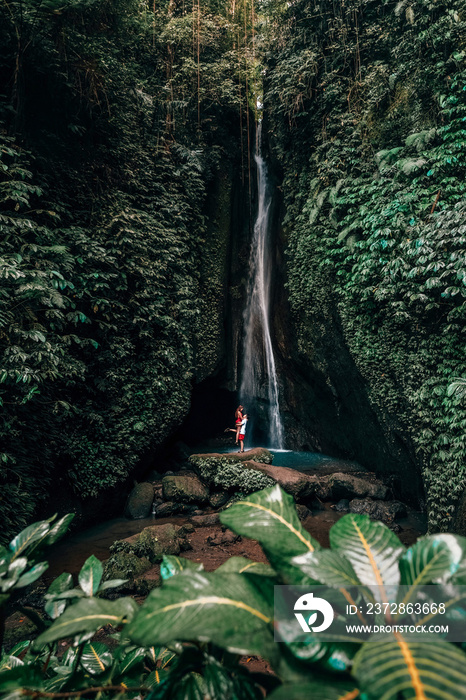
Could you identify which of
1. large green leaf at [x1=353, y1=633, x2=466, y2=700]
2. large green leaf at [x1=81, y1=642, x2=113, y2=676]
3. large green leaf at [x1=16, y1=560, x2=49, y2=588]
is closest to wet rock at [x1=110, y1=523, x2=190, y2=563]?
large green leaf at [x1=81, y1=642, x2=113, y2=676]

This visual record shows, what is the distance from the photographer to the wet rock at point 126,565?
4289 mm

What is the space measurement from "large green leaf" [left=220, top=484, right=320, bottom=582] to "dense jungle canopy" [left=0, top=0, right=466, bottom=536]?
414cm

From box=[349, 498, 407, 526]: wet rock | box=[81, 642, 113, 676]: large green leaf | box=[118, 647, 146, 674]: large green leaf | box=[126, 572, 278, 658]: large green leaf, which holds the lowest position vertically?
box=[349, 498, 407, 526]: wet rock

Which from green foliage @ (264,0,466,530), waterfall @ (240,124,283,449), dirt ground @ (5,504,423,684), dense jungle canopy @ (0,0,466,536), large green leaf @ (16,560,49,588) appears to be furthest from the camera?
waterfall @ (240,124,283,449)

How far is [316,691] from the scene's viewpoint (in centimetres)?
43

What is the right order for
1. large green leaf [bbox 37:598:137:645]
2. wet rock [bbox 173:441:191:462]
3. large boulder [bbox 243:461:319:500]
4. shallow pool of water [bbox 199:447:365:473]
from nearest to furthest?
1. large green leaf [bbox 37:598:137:645]
2. large boulder [bbox 243:461:319:500]
3. shallow pool of water [bbox 199:447:365:473]
4. wet rock [bbox 173:441:191:462]

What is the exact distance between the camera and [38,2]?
5.60 meters

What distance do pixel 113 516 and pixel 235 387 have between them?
634cm

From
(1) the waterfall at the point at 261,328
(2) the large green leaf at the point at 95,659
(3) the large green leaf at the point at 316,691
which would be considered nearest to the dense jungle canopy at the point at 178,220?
(1) the waterfall at the point at 261,328

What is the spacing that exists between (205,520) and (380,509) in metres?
3.09

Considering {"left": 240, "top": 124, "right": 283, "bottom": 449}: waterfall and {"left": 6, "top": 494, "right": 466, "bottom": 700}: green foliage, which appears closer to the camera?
{"left": 6, "top": 494, "right": 466, "bottom": 700}: green foliage

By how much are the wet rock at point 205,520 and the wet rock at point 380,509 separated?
Answer: 7.94 ft

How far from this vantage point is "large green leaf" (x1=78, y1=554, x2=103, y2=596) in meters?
0.80

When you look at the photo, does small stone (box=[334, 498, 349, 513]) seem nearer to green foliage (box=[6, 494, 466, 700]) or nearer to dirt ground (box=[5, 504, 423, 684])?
dirt ground (box=[5, 504, 423, 684])
